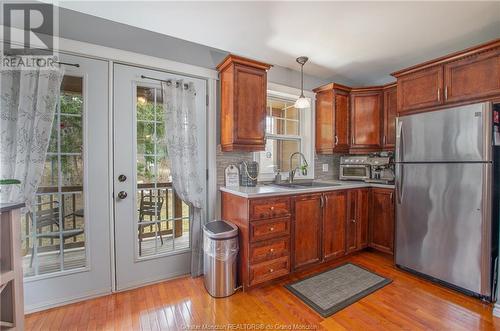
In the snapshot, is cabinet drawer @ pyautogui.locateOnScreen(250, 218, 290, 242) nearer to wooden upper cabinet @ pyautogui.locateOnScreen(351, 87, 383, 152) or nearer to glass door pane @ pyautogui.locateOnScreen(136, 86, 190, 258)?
glass door pane @ pyautogui.locateOnScreen(136, 86, 190, 258)

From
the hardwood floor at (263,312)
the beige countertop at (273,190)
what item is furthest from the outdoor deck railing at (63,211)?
the beige countertop at (273,190)

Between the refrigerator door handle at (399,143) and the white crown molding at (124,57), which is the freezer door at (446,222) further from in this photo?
the white crown molding at (124,57)

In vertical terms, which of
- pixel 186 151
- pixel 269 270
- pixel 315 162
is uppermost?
pixel 186 151

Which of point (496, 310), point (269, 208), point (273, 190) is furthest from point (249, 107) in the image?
point (496, 310)

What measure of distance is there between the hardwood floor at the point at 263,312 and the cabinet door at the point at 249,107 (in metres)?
1.49

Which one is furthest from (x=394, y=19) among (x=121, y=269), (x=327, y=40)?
(x=121, y=269)

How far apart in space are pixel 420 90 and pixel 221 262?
270 centimetres

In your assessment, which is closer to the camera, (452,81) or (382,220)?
(452,81)

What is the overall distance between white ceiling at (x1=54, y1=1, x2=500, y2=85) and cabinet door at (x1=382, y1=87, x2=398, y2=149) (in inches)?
18.1

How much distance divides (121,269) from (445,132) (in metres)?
3.30

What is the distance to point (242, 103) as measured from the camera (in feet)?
7.76

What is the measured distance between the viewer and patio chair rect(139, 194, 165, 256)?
7.37 feet

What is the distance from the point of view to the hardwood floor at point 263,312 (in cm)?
168

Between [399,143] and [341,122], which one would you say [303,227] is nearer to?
[399,143]
